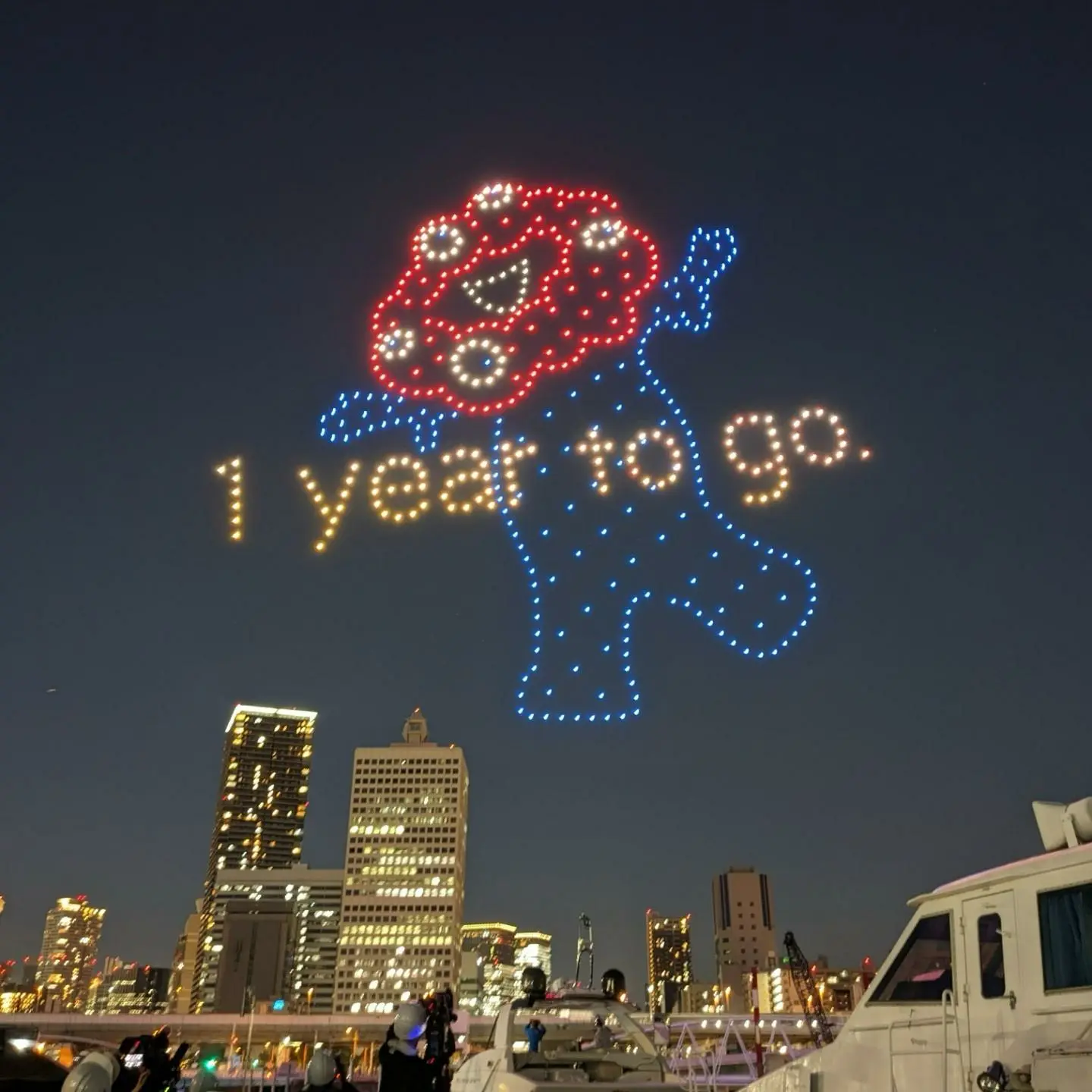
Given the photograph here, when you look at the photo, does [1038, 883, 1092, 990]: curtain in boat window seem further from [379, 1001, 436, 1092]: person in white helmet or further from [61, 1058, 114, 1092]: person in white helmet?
[61, 1058, 114, 1092]: person in white helmet

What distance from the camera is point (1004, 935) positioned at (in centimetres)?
667

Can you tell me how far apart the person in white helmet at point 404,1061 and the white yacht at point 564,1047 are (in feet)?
4.62

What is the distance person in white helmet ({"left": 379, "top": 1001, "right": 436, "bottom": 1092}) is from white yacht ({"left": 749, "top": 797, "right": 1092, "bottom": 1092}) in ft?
9.92

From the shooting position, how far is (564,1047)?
12.0 meters

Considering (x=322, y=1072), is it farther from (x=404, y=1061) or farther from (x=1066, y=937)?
(x=1066, y=937)

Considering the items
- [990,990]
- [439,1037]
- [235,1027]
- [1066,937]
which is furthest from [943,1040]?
[235,1027]

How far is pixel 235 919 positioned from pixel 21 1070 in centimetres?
16125

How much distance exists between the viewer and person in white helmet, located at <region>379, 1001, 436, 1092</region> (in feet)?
26.1

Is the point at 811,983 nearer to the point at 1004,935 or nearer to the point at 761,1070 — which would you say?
the point at 761,1070

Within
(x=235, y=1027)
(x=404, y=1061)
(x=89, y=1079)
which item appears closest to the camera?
(x=89, y=1079)

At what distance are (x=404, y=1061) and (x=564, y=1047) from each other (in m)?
4.57

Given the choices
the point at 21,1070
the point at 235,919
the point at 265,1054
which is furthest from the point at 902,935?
the point at 235,919

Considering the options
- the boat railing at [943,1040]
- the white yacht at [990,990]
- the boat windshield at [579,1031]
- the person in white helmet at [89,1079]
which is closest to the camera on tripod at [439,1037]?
the boat windshield at [579,1031]

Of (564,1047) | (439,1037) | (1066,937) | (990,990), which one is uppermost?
(1066,937)
